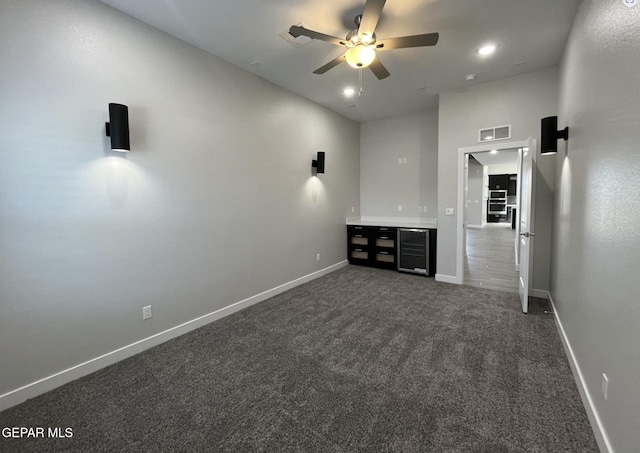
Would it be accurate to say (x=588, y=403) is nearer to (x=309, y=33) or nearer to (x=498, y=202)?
(x=309, y=33)

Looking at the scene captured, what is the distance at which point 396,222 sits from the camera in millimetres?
5699

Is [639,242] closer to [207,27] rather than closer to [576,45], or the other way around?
[576,45]

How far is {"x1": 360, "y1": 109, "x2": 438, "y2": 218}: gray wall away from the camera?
543 cm

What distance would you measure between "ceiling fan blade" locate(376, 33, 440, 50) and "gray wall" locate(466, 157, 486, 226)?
11.0m

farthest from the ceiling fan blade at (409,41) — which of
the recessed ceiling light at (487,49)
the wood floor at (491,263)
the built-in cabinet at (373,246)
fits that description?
the wood floor at (491,263)

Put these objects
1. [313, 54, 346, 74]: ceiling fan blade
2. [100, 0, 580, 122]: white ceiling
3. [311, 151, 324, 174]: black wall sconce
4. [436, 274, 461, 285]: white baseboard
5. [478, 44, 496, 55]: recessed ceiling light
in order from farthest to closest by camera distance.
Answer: [311, 151, 324, 174]: black wall sconce, [436, 274, 461, 285]: white baseboard, [478, 44, 496, 55]: recessed ceiling light, [313, 54, 346, 74]: ceiling fan blade, [100, 0, 580, 122]: white ceiling

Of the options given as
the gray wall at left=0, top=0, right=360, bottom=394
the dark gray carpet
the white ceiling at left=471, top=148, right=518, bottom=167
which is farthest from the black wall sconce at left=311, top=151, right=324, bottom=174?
the white ceiling at left=471, top=148, right=518, bottom=167

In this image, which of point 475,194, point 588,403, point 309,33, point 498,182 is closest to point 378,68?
point 309,33

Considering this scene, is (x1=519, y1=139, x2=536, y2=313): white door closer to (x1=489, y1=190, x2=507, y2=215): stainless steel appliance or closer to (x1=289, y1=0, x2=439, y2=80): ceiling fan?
(x1=289, y1=0, x2=439, y2=80): ceiling fan

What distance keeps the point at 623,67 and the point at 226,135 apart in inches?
133

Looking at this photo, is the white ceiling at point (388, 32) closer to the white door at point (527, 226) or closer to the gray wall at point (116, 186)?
the gray wall at point (116, 186)

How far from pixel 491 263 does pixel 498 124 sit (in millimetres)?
3122

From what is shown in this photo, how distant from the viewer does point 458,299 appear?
386 centimetres

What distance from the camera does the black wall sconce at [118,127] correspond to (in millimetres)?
2299
